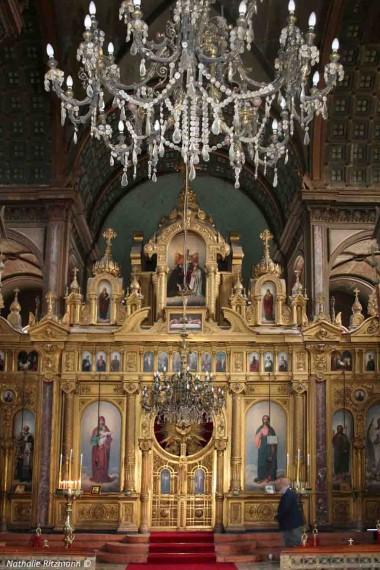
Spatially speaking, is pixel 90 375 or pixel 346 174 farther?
pixel 346 174

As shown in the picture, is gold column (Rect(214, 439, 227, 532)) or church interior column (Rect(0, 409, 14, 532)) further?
church interior column (Rect(0, 409, 14, 532))

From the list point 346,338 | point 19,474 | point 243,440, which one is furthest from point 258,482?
point 19,474

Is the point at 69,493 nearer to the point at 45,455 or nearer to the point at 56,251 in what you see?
the point at 45,455

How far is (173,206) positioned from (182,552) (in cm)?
1426

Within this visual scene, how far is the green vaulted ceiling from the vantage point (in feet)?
98.7

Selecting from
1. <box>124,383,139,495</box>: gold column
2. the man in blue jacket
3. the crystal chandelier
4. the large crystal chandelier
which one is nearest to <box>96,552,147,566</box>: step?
<box>124,383,139,495</box>: gold column

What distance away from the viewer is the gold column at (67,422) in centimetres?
2030

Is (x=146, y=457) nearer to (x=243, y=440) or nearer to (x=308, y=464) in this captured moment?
(x=243, y=440)

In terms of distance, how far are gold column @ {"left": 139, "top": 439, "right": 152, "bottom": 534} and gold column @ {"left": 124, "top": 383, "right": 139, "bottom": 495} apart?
0.20m

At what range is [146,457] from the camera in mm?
20438

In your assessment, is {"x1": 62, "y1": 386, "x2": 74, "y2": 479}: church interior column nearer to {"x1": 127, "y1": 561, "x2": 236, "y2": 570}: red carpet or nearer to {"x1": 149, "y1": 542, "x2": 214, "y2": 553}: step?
{"x1": 149, "y1": 542, "x2": 214, "y2": 553}: step

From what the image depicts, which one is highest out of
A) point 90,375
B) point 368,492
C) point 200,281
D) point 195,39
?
point 195,39

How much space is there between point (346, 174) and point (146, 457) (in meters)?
8.97

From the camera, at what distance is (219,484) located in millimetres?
20234
